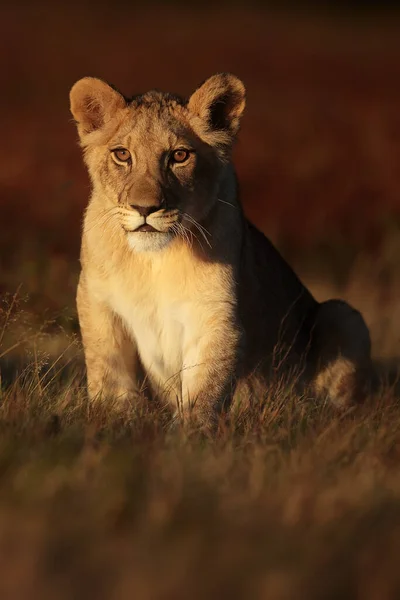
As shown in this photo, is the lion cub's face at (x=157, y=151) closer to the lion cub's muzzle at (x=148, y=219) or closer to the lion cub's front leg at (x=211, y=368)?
the lion cub's muzzle at (x=148, y=219)

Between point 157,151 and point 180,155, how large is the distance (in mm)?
102

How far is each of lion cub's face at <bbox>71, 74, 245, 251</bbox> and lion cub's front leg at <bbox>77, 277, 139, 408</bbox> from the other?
42 cm

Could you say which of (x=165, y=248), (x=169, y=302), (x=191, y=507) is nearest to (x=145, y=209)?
(x=165, y=248)

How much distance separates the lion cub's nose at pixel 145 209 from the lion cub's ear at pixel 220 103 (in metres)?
0.59

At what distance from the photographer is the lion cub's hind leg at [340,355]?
663 cm

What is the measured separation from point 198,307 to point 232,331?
6.8 inches

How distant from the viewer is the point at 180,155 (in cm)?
542

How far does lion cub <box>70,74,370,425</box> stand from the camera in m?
5.37

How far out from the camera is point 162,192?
522 centimetres

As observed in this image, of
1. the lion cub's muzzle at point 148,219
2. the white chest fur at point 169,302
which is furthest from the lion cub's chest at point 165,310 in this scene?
the lion cub's muzzle at point 148,219

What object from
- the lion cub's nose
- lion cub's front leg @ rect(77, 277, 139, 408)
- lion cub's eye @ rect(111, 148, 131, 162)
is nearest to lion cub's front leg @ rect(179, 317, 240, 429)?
lion cub's front leg @ rect(77, 277, 139, 408)

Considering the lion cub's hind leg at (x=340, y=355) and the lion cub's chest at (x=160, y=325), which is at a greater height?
the lion cub's chest at (x=160, y=325)

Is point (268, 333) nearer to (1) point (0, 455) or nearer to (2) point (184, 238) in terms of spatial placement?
(2) point (184, 238)

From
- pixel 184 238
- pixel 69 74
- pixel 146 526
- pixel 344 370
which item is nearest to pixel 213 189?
pixel 184 238
